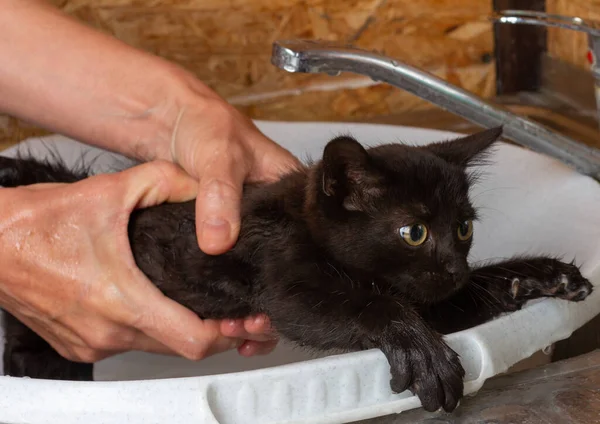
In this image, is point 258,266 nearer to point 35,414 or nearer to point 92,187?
point 92,187

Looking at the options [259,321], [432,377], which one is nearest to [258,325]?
[259,321]

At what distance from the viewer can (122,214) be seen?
125cm

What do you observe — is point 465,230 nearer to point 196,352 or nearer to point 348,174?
→ point 348,174

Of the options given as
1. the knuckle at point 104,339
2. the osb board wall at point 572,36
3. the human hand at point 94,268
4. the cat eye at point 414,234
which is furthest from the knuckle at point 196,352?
the osb board wall at point 572,36

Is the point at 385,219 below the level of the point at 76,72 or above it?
below

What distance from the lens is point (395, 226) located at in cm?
109

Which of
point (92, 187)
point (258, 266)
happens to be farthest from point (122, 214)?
point (258, 266)

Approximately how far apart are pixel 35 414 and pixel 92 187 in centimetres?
50

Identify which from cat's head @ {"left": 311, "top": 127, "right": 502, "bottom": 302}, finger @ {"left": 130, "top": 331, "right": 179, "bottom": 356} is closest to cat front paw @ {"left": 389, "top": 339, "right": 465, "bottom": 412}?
cat's head @ {"left": 311, "top": 127, "right": 502, "bottom": 302}

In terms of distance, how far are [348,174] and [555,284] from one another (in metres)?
0.32

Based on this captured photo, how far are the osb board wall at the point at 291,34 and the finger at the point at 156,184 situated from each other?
112 centimetres

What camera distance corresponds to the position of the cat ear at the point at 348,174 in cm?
100

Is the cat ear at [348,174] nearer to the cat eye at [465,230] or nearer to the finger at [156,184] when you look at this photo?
the cat eye at [465,230]

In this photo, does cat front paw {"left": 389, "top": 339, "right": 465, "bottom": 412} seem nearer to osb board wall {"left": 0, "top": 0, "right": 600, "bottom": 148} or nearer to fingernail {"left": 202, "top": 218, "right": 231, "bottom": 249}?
fingernail {"left": 202, "top": 218, "right": 231, "bottom": 249}
